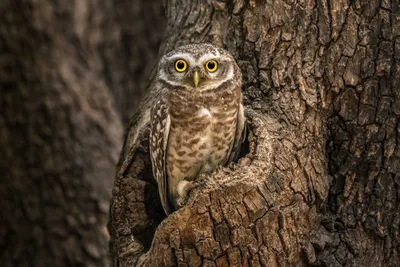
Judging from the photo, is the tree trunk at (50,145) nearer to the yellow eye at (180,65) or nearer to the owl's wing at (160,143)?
the owl's wing at (160,143)

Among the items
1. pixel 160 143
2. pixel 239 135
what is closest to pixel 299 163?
pixel 239 135

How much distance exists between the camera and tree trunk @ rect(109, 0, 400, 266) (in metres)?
3.48

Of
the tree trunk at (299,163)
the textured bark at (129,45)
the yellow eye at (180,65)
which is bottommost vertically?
the tree trunk at (299,163)

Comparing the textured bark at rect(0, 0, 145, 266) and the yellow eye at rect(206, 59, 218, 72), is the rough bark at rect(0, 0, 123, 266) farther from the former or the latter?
the yellow eye at rect(206, 59, 218, 72)

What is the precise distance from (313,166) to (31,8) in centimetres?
324

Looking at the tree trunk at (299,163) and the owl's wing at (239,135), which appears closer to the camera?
the tree trunk at (299,163)

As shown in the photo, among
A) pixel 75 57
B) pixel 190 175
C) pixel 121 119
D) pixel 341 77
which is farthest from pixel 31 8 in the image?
pixel 341 77

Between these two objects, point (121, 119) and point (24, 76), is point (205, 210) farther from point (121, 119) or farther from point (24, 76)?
point (121, 119)

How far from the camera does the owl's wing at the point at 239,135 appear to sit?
403 cm

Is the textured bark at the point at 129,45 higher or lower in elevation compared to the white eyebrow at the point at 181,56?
higher

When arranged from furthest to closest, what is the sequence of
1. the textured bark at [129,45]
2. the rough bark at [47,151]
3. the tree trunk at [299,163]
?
the textured bark at [129,45] < the rough bark at [47,151] < the tree trunk at [299,163]

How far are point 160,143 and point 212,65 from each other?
0.51 meters

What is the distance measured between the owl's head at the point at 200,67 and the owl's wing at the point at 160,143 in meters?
0.18

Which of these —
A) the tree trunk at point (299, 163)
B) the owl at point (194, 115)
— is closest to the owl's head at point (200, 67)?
the owl at point (194, 115)
